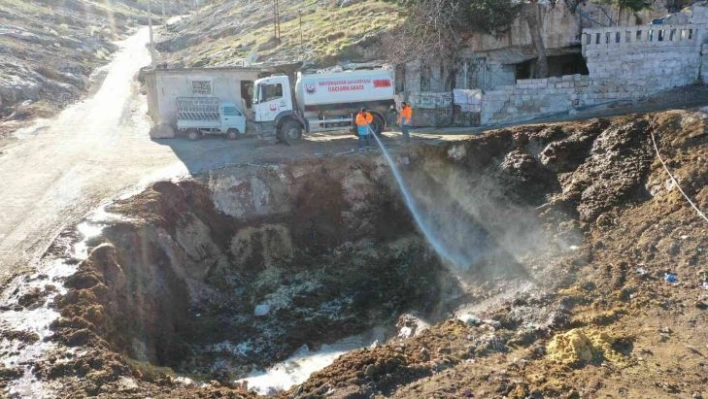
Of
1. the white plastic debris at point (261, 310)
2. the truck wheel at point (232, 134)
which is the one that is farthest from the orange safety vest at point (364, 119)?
the white plastic debris at point (261, 310)

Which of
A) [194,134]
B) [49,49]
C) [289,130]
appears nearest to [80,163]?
[194,134]

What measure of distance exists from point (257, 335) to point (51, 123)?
1901 cm

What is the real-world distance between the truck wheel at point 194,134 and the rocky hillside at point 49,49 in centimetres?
1013

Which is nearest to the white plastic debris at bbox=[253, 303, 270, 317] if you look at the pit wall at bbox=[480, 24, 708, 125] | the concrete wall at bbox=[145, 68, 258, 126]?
the concrete wall at bbox=[145, 68, 258, 126]

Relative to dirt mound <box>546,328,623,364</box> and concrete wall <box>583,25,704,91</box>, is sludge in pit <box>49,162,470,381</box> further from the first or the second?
concrete wall <box>583,25,704,91</box>

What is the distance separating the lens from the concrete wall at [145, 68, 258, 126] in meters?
25.2

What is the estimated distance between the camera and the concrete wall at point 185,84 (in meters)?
25.2

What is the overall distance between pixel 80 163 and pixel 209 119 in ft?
19.4

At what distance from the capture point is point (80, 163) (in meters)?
20.0

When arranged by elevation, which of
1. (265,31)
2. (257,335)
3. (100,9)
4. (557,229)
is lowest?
(257,335)

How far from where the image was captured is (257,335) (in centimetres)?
1441

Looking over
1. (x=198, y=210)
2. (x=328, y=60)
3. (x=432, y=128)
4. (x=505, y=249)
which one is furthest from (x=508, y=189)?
(x=328, y=60)

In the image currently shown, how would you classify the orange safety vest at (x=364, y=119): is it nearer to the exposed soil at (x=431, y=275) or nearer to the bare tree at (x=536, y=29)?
the exposed soil at (x=431, y=275)

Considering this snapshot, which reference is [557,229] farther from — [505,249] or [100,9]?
Result: [100,9]
